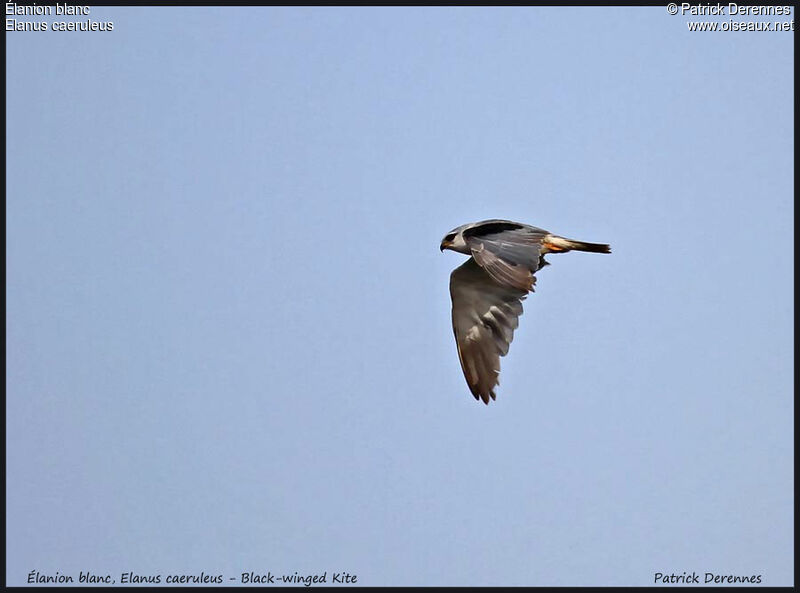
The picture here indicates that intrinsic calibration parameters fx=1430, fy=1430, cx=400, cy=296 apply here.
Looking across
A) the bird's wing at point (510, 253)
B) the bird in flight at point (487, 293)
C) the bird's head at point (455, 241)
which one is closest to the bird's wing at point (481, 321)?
the bird in flight at point (487, 293)

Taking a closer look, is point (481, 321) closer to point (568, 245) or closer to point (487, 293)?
point (487, 293)

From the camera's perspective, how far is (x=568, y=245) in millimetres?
21312

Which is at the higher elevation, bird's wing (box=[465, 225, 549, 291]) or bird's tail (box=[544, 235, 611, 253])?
bird's tail (box=[544, 235, 611, 253])

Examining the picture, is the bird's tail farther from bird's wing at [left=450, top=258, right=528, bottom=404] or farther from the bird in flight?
→ bird's wing at [left=450, top=258, right=528, bottom=404]

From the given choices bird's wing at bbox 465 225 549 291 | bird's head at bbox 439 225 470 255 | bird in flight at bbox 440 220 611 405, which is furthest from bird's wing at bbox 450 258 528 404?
bird's wing at bbox 465 225 549 291

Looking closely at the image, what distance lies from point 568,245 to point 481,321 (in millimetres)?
1964

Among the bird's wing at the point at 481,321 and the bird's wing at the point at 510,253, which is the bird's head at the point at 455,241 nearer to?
the bird's wing at the point at 510,253

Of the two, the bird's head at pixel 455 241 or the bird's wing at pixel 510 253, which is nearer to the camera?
the bird's wing at pixel 510 253

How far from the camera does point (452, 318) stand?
74.2 ft

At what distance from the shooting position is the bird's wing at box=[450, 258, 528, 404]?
21875 millimetres

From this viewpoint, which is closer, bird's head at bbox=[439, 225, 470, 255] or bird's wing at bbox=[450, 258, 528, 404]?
bird's head at bbox=[439, 225, 470, 255]

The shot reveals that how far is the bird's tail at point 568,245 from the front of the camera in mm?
21219

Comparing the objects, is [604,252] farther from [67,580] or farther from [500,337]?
[67,580]

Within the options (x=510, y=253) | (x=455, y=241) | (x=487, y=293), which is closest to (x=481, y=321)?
(x=487, y=293)
